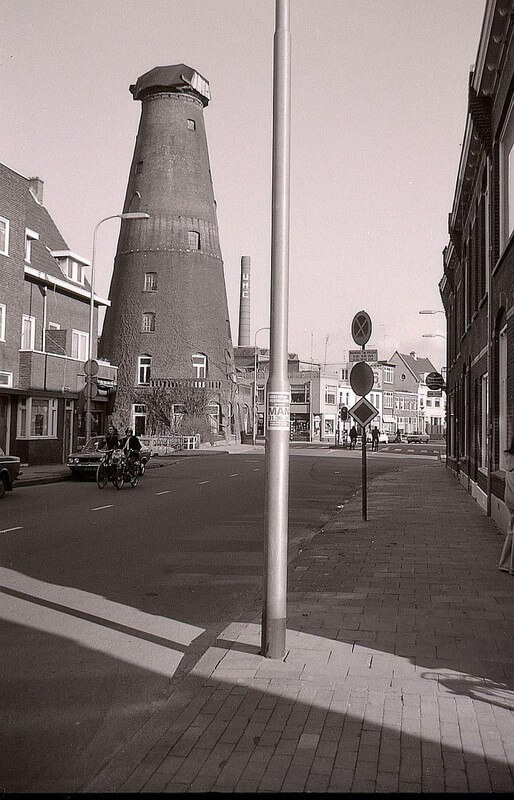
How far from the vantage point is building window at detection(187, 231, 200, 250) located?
191 ft

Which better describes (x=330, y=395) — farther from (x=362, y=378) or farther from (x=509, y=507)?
(x=509, y=507)

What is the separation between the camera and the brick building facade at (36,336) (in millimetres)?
29500

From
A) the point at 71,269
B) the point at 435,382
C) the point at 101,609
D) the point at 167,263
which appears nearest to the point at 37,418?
the point at 71,269

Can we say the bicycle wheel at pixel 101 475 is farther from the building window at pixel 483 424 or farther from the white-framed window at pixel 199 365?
the white-framed window at pixel 199 365

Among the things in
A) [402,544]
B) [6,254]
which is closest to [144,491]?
[402,544]

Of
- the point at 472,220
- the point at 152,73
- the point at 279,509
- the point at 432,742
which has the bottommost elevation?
the point at 432,742

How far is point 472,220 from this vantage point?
2031cm

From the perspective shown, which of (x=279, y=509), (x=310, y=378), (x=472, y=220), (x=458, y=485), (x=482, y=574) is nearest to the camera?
(x=279, y=509)

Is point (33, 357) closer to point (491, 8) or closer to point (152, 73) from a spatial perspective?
point (491, 8)

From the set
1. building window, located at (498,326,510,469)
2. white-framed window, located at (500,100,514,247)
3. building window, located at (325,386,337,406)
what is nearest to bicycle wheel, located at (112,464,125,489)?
building window, located at (498,326,510,469)

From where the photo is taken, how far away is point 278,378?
5871 millimetres

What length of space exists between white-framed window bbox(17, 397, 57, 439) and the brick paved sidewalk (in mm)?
22967

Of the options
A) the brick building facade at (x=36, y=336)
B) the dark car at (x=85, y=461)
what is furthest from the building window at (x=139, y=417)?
the dark car at (x=85, y=461)

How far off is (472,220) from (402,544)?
37.9ft
